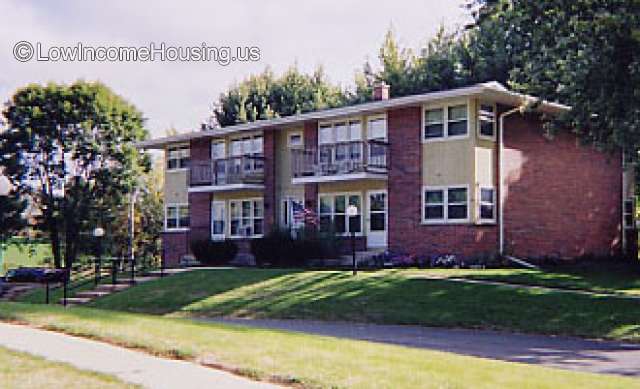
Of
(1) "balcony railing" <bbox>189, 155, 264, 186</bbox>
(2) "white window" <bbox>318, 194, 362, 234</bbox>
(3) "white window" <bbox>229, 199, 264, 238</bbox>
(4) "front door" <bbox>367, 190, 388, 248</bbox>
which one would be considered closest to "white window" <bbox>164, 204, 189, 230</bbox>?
(1) "balcony railing" <bbox>189, 155, 264, 186</bbox>

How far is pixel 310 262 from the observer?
2820 cm

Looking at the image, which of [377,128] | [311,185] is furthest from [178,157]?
[377,128]

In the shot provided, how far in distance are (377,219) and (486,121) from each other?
5268mm

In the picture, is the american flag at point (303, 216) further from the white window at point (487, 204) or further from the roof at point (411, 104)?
the white window at point (487, 204)

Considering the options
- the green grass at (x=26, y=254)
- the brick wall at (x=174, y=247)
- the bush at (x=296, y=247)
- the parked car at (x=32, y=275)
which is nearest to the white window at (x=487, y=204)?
the bush at (x=296, y=247)

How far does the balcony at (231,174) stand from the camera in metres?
32.0

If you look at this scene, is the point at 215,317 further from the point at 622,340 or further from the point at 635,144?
the point at 635,144

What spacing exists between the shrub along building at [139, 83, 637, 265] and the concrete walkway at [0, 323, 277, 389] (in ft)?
47.1

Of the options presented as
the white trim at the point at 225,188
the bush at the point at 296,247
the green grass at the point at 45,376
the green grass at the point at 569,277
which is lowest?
the green grass at the point at 45,376

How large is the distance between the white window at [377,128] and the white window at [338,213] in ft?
7.68

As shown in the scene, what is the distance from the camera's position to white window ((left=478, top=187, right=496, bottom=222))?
2541 cm

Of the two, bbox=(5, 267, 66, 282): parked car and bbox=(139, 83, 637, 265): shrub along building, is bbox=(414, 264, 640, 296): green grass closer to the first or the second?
bbox=(139, 83, 637, 265): shrub along building

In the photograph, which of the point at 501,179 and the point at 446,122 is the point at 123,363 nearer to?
the point at 446,122

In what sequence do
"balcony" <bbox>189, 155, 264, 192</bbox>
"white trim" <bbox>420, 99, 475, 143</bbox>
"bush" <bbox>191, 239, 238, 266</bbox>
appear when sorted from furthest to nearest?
"balcony" <bbox>189, 155, 264, 192</bbox> < "bush" <bbox>191, 239, 238, 266</bbox> < "white trim" <bbox>420, 99, 475, 143</bbox>
